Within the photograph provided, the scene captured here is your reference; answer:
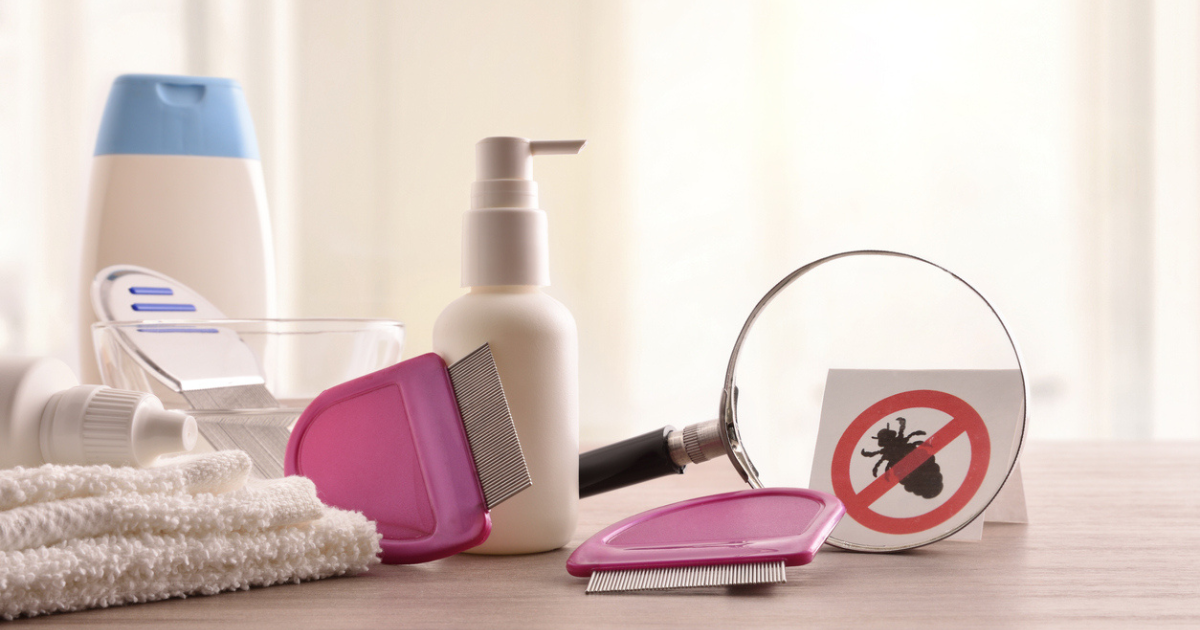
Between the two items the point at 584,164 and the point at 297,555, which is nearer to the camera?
the point at 297,555

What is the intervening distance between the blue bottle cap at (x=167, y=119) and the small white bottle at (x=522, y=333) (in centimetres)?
27

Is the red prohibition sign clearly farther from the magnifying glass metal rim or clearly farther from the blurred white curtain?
the blurred white curtain

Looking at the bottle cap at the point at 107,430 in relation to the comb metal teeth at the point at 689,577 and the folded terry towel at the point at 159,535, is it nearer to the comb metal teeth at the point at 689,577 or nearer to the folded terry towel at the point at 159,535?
the folded terry towel at the point at 159,535

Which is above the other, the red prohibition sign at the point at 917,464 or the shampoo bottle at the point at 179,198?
the shampoo bottle at the point at 179,198

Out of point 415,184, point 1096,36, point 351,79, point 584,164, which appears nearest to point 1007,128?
point 1096,36

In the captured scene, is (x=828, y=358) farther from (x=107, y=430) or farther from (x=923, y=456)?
(x=107, y=430)

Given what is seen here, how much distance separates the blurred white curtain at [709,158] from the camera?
1.80 meters

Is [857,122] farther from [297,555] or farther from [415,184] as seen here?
[297,555]

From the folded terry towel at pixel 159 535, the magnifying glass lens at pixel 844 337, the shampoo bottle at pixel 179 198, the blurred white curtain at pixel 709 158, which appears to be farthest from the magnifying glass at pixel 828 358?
the blurred white curtain at pixel 709 158

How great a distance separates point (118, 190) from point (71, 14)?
62.3 inches

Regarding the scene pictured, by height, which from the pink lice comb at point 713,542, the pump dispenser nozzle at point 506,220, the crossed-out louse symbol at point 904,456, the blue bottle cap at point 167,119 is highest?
the blue bottle cap at point 167,119

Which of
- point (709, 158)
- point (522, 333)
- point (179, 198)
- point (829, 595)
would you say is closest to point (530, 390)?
point (522, 333)

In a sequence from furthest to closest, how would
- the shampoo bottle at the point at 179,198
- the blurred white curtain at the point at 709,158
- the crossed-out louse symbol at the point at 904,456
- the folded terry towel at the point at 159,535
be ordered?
the blurred white curtain at the point at 709,158, the shampoo bottle at the point at 179,198, the crossed-out louse symbol at the point at 904,456, the folded terry towel at the point at 159,535

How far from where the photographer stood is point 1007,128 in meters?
1.80
